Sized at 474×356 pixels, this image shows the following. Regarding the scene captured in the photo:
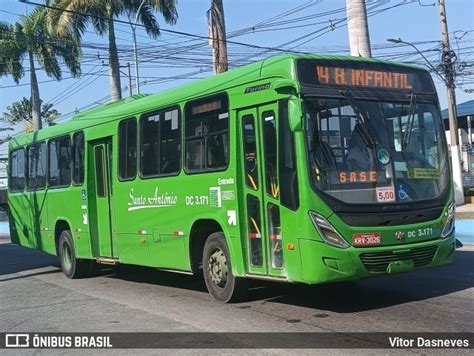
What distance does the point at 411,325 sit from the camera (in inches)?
266

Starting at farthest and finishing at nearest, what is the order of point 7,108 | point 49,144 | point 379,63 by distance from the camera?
point 7,108, point 49,144, point 379,63

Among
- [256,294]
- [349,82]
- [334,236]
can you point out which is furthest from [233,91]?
[256,294]

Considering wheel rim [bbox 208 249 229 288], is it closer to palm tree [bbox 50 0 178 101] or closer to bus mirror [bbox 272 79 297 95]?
bus mirror [bbox 272 79 297 95]

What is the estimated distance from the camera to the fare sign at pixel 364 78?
752 centimetres

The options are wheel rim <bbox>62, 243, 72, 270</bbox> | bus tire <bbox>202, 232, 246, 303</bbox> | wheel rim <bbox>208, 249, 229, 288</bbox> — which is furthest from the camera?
wheel rim <bbox>62, 243, 72, 270</bbox>

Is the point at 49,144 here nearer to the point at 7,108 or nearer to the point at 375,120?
the point at 375,120

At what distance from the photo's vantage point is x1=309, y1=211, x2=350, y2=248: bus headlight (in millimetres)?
7051

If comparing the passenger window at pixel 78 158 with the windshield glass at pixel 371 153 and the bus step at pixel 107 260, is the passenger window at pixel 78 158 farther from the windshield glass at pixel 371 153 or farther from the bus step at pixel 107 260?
the windshield glass at pixel 371 153

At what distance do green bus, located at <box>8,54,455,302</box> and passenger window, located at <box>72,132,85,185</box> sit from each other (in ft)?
8.62

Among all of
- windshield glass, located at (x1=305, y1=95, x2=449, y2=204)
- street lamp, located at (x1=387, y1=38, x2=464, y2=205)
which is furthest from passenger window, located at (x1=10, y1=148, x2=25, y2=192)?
street lamp, located at (x1=387, y1=38, x2=464, y2=205)

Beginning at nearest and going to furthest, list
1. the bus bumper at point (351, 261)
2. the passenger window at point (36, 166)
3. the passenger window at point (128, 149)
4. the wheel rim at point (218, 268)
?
the bus bumper at point (351, 261), the wheel rim at point (218, 268), the passenger window at point (128, 149), the passenger window at point (36, 166)

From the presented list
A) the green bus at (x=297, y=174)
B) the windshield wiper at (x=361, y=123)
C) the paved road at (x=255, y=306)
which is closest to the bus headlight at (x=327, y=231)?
the green bus at (x=297, y=174)

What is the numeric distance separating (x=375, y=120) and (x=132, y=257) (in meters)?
5.22

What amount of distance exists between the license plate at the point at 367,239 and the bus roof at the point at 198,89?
6.69 feet
